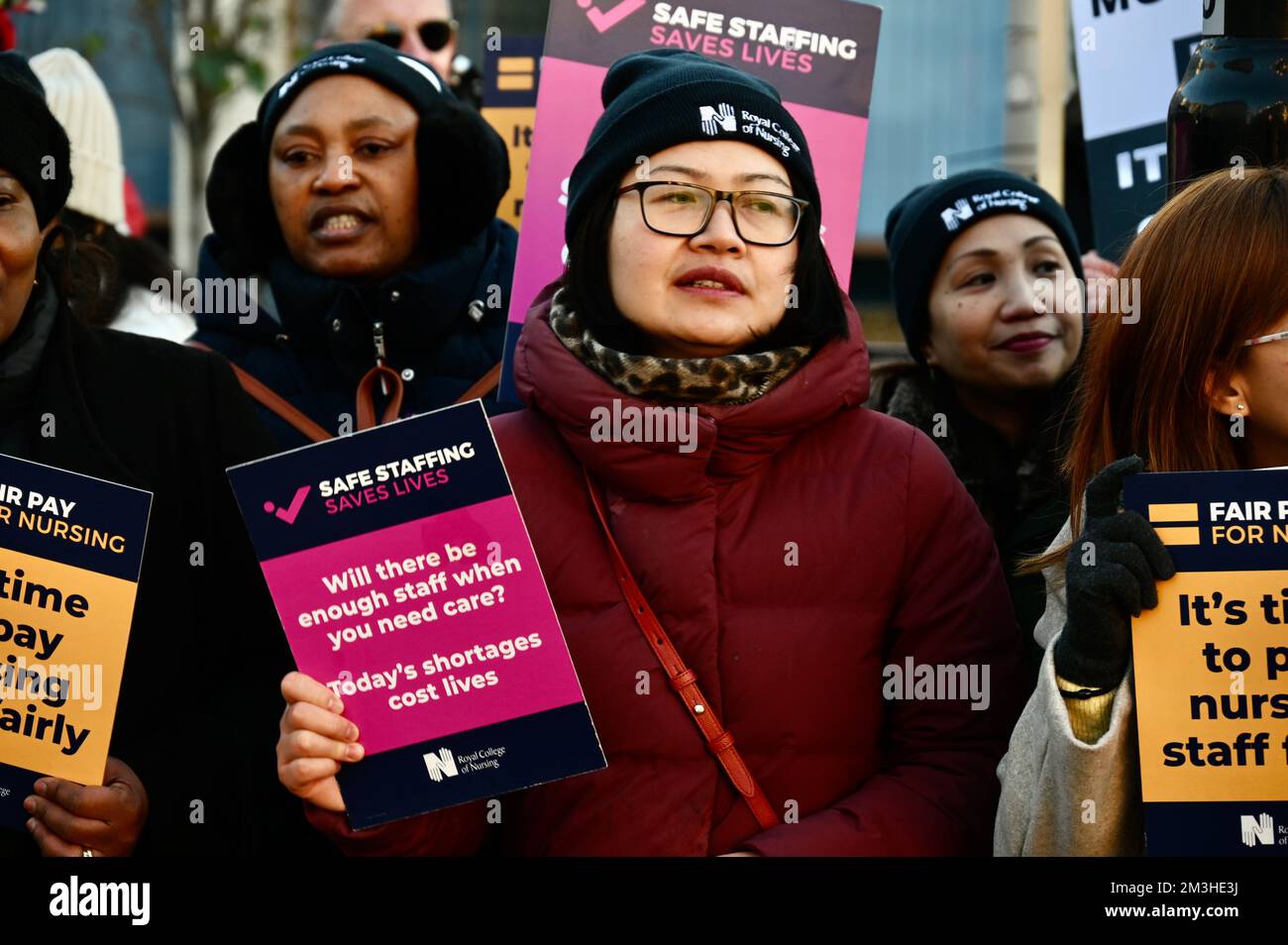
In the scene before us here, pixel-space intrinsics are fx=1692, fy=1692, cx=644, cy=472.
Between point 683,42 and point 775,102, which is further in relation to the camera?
point 683,42

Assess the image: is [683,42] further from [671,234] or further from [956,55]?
[956,55]

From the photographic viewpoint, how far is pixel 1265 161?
3.09 metres

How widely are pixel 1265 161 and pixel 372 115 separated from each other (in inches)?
79.1

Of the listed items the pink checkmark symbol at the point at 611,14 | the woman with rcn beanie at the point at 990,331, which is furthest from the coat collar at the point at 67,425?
the woman with rcn beanie at the point at 990,331

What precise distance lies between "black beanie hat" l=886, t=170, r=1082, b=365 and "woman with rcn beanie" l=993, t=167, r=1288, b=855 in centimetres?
129

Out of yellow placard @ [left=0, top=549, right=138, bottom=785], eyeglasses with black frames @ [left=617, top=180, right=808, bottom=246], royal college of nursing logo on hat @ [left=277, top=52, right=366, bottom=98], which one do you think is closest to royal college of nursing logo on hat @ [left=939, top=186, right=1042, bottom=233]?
eyeglasses with black frames @ [left=617, top=180, right=808, bottom=246]

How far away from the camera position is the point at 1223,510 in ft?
8.09

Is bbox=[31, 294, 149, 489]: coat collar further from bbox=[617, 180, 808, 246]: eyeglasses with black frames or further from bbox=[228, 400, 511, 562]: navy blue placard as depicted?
bbox=[617, 180, 808, 246]: eyeglasses with black frames

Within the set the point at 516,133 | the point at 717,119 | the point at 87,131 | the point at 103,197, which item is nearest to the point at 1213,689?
the point at 717,119

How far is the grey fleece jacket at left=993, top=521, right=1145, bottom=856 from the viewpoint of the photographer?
2.49 meters

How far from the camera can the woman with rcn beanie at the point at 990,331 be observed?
3896 mm

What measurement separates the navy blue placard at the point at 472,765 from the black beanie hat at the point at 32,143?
126cm

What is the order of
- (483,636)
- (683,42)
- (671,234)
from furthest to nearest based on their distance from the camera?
(683,42), (671,234), (483,636)
